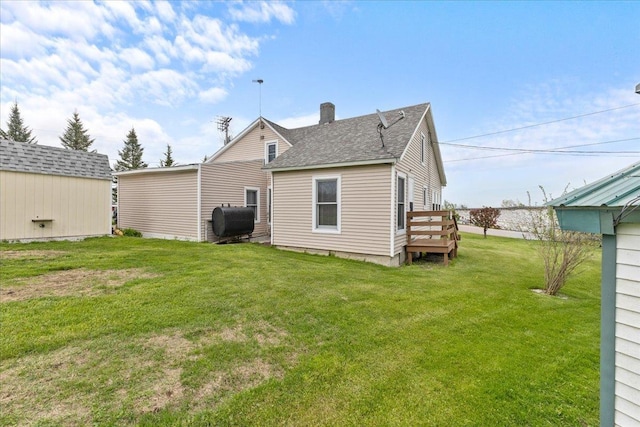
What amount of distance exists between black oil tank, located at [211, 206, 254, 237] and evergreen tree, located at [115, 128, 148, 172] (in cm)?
3586

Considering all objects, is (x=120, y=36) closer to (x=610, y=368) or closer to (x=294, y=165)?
(x=294, y=165)

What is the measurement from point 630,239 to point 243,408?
2878mm

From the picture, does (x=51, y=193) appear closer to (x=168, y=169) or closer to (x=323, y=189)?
(x=168, y=169)

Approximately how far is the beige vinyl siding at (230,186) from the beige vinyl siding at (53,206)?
13.1 feet

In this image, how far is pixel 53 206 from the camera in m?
10.1

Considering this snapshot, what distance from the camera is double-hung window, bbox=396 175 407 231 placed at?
338 inches

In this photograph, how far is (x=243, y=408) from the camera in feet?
7.43

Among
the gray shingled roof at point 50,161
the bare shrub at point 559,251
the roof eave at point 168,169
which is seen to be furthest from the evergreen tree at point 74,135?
the bare shrub at point 559,251

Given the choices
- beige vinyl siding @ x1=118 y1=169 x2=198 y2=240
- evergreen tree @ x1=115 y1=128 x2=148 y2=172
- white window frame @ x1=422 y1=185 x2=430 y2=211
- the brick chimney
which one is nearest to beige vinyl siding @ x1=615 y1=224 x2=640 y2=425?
white window frame @ x1=422 y1=185 x2=430 y2=211

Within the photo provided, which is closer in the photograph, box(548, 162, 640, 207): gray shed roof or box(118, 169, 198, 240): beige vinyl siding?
box(548, 162, 640, 207): gray shed roof

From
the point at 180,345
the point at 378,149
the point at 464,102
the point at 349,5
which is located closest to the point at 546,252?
the point at 378,149

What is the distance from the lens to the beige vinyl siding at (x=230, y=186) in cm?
1148

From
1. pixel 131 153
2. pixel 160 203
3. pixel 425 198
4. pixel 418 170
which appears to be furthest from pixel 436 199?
pixel 131 153

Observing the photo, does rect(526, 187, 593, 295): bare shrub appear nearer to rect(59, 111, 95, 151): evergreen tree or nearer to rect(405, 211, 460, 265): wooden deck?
rect(405, 211, 460, 265): wooden deck
